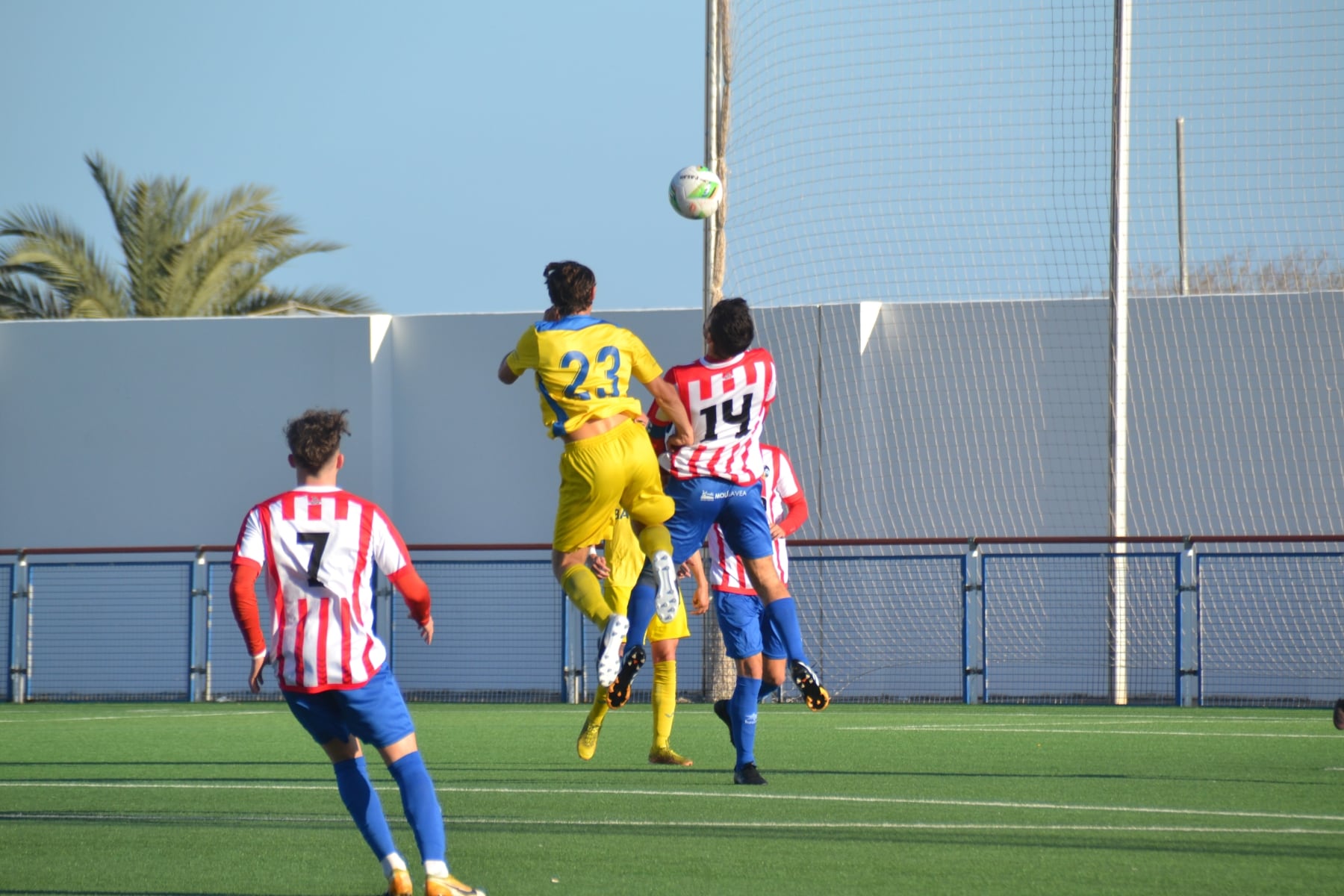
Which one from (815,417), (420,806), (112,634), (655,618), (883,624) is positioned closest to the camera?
(420,806)

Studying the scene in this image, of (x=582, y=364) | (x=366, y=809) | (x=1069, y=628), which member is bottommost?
(x=1069, y=628)

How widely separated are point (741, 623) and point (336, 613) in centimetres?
398

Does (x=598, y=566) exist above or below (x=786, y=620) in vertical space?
above

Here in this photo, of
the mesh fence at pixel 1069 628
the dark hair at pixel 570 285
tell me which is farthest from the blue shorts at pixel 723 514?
the mesh fence at pixel 1069 628

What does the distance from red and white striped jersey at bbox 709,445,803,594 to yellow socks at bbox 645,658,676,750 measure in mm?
563

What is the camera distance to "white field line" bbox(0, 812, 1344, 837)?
606cm

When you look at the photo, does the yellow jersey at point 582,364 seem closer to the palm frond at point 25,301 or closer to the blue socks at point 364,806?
the blue socks at point 364,806

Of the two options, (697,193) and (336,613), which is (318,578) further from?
(697,193)

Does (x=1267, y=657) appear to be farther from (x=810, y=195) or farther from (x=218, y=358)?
(x=218, y=358)

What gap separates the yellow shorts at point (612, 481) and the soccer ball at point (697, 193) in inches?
232

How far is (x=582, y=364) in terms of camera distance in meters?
7.54

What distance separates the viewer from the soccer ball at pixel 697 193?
13297 millimetres

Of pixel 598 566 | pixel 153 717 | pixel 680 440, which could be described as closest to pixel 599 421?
pixel 680 440

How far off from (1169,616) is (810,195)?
18.8 ft
